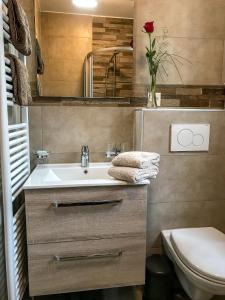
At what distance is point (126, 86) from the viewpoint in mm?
1761

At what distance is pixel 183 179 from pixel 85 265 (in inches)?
32.6

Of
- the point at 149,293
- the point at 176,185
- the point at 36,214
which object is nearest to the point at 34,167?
the point at 36,214

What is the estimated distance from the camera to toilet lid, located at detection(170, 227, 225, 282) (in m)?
1.19

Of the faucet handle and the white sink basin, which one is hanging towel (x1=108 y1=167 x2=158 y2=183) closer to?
the white sink basin

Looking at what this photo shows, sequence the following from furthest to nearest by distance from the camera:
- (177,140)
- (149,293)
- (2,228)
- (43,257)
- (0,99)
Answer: (177,140)
(149,293)
(43,257)
(2,228)
(0,99)

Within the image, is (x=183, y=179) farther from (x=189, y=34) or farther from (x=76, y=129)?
(x=189, y=34)

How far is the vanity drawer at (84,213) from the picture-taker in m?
1.26

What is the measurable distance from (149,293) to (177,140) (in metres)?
0.96

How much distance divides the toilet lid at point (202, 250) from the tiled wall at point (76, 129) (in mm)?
720

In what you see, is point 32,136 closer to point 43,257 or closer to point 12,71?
point 12,71

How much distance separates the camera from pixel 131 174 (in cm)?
129

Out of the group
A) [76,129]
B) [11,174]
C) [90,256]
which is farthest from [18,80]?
[90,256]

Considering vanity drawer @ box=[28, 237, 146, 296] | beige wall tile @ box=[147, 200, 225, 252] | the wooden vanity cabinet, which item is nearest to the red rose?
the wooden vanity cabinet

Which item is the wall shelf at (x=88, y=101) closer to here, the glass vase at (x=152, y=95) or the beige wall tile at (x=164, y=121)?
the glass vase at (x=152, y=95)
